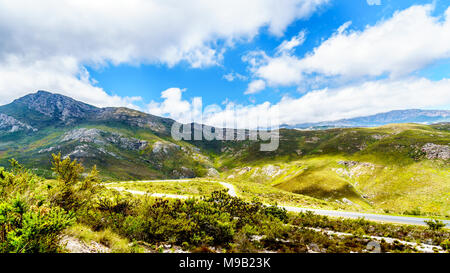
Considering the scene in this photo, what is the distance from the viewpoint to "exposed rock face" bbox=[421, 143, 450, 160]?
85500 mm

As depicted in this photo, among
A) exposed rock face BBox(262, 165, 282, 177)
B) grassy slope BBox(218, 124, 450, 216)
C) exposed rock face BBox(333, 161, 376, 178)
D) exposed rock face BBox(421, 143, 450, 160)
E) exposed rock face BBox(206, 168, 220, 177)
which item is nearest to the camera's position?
grassy slope BBox(218, 124, 450, 216)

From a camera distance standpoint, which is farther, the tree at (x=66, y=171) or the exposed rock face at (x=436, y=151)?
the exposed rock face at (x=436, y=151)

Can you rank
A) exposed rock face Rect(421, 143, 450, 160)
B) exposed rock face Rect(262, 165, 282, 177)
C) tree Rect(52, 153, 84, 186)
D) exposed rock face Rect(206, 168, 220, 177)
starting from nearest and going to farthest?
tree Rect(52, 153, 84, 186) < exposed rock face Rect(421, 143, 450, 160) < exposed rock face Rect(262, 165, 282, 177) < exposed rock face Rect(206, 168, 220, 177)

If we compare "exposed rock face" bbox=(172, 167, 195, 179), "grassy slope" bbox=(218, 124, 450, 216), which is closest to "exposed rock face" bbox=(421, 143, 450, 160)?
"grassy slope" bbox=(218, 124, 450, 216)

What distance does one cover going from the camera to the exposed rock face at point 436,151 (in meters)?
85.5

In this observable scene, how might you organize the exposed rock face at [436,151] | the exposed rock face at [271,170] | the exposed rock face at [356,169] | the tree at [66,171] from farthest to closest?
1. the exposed rock face at [271,170]
2. the exposed rock face at [356,169]
3. the exposed rock face at [436,151]
4. the tree at [66,171]

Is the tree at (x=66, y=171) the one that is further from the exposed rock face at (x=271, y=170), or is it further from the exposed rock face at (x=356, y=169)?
the exposed rock face at (x=271, y=170)

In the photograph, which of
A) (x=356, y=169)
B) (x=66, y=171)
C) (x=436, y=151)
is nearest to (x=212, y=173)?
(x=356, y=169)

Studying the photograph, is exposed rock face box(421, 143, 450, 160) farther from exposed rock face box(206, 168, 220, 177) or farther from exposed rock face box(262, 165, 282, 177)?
exposed rock face box(206, 168, 220, 177)

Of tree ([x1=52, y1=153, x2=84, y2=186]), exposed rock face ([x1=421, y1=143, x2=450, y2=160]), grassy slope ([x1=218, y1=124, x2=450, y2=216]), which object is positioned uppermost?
tree ([x1=52, y1=153, x2=84, y2=186])

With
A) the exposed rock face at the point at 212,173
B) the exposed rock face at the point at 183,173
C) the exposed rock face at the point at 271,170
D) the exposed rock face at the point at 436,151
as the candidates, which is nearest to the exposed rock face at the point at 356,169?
the exposed rock face at the point at 436,151
